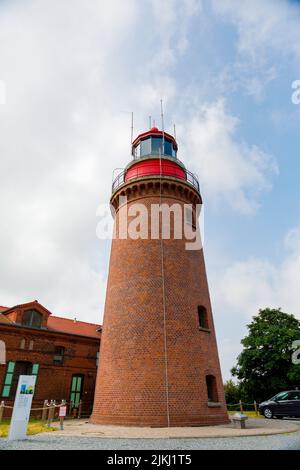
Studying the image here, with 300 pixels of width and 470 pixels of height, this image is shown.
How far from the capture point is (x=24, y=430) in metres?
9.67

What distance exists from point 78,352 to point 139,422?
1154cm

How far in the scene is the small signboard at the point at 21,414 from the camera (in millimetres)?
9586

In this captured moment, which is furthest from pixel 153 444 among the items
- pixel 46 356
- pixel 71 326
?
pixel 71 326

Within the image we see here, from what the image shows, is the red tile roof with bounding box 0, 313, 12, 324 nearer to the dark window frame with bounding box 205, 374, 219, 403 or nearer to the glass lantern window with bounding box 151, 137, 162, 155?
the dark window frame with bounding box 205, 374, 219, 403

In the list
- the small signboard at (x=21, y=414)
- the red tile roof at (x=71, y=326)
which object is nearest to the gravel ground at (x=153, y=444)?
the small signboard at (x=21, y=414)

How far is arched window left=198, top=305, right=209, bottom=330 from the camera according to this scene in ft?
53.1

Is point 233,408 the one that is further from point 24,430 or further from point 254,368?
point 24,430

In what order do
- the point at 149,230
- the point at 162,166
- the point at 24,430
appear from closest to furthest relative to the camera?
the point at 24,430
the point at 149,230
the point at 162,166

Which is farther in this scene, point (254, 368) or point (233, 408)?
point (233, 408)

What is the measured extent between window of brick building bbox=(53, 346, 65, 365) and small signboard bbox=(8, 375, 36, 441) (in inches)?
488

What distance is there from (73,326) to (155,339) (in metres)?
13.0

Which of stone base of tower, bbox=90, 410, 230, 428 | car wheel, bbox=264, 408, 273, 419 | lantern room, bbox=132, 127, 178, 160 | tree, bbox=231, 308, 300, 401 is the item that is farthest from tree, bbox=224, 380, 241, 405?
lantern room, bbox=132, 127, 178, 160

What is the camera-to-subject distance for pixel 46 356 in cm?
2177
